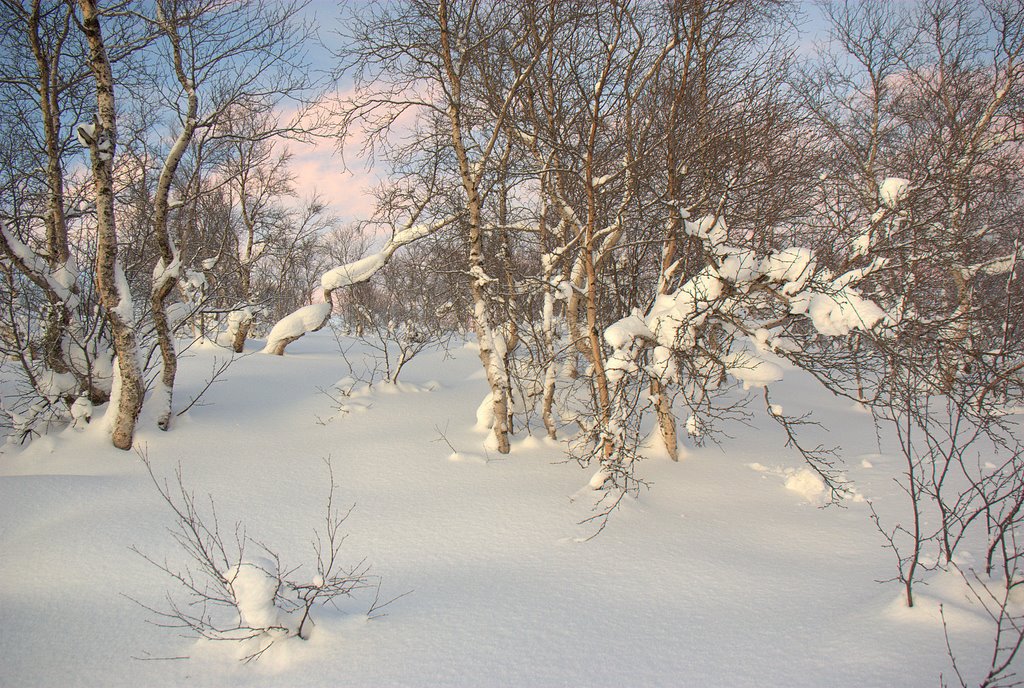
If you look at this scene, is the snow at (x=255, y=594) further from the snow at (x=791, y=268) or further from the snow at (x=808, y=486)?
the snow at (x=808, y=486)

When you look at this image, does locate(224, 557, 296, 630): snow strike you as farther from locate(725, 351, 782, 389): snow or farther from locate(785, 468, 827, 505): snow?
locate(785, 468, 827, 505): snow

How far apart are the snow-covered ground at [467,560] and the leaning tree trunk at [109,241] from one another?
0.46m

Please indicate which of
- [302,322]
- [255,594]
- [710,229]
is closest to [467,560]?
[255,594]

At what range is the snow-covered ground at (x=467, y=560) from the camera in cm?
327

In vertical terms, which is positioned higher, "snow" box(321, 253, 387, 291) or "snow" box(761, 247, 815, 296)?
"snow" box(321, 253, 387, 291)

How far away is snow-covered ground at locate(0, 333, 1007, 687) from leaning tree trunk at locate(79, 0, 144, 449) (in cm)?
46

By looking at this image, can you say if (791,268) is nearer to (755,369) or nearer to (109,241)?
(755,369)

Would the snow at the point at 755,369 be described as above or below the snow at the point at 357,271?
below

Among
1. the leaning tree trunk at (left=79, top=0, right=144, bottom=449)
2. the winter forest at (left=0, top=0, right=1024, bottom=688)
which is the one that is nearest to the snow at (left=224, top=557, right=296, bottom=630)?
the winter forest at (left=0, top=0, right=1024, bottom=688)

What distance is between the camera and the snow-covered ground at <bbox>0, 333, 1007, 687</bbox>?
3.27 m

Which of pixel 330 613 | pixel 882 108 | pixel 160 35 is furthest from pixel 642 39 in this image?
pixel 882 108

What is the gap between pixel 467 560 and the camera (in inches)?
185

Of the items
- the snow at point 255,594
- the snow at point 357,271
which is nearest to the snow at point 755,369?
the snow at point 255,594

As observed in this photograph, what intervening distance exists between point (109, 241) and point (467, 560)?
5.13 m
